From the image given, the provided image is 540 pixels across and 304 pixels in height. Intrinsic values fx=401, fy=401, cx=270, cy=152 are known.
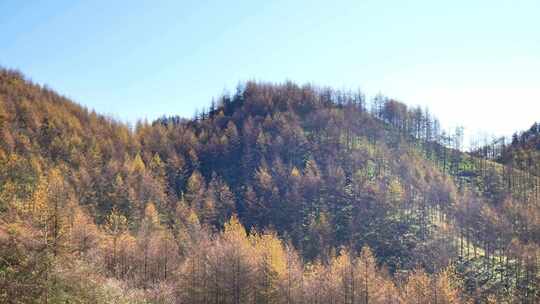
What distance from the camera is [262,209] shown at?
11625cm

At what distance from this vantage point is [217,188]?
12631cm

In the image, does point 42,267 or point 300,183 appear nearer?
point 42,267

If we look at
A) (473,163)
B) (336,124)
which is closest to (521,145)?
(473,163)

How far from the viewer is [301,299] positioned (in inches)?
2151

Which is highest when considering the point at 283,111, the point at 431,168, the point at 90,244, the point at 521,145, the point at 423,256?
the point at 283,111

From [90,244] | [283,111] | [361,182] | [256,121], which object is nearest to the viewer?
[90,244]

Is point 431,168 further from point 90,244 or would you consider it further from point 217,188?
point 90,244

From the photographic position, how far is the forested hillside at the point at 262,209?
53688mm

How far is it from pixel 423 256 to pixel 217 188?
63688mm

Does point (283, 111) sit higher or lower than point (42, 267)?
higher

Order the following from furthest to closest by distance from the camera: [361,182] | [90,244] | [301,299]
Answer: [361,182]
[90,244]
[301,299]

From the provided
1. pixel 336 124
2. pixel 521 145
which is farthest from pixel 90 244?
pixel 521 145

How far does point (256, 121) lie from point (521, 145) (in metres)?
121

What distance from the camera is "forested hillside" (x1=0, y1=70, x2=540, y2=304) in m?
53.7
